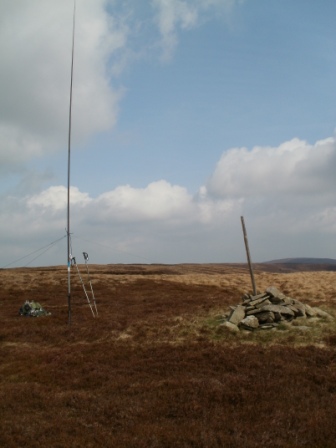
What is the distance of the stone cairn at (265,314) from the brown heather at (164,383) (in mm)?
957

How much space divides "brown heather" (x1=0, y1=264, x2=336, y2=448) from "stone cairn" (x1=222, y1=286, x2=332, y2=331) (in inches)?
37.7

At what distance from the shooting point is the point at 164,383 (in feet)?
44.0

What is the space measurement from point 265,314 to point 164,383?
10.2 m

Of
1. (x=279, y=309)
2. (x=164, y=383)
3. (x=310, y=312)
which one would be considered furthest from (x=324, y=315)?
(x=164, y=383)

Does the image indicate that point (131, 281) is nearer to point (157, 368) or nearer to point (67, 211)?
point (67, 211)

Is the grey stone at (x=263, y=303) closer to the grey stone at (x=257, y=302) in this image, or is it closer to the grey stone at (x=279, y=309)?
the grey stone at (x=257, y=302)

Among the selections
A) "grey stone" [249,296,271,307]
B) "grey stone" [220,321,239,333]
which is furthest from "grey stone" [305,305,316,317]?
"grey stone" [220,321,239,333]

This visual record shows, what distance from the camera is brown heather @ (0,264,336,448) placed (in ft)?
30.0

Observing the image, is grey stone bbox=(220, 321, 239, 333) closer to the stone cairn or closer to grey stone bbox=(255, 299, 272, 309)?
the stone cairn

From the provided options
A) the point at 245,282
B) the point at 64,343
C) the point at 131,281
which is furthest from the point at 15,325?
the point at 245,282

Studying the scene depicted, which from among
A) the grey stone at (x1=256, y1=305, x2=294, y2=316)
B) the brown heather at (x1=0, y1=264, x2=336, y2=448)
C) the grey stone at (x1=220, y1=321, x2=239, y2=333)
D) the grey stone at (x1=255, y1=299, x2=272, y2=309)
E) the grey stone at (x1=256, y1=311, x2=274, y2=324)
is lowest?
the brown heather at (x1=0, y1=264, x2=336, y2=448)

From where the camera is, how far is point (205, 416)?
1027cm

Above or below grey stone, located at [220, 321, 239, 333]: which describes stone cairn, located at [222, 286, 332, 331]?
above

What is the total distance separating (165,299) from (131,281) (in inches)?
568
